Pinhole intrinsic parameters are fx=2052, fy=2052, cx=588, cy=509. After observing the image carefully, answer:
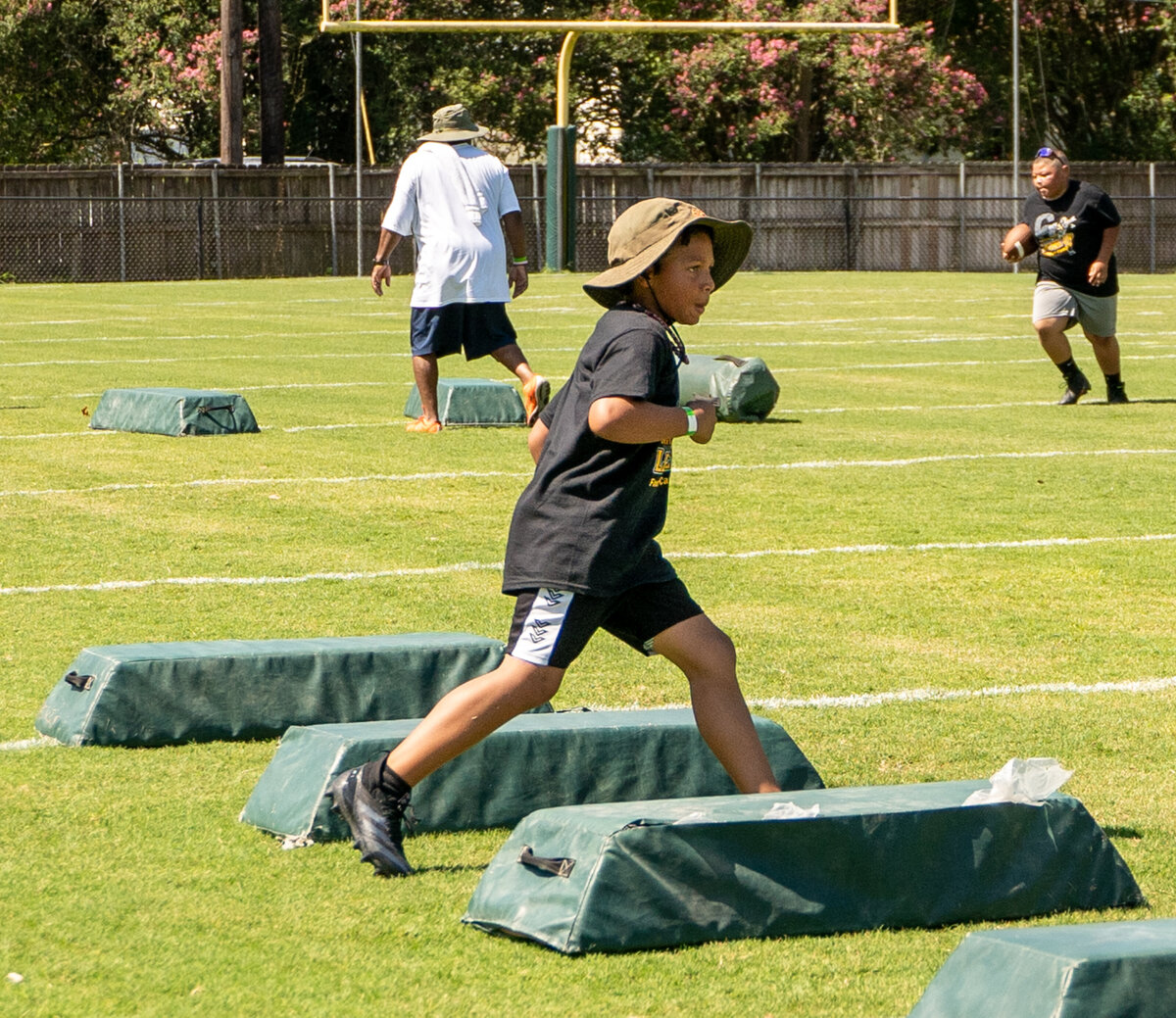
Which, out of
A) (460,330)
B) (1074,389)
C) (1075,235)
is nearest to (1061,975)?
(460,330)

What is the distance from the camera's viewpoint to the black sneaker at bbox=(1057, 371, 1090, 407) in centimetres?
1585

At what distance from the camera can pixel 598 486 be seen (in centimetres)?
464

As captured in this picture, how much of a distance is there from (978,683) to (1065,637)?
87 centimetres

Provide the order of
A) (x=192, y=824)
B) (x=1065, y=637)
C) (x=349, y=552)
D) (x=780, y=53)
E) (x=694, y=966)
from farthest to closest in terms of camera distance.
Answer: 1. (x=780, y=53)
2. (x=349, y=552)
3. (x=1065, y=637)
4. (x=192, y=824)
5. (x=694, y=966)

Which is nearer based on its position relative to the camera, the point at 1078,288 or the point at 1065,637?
the point at 1065,637

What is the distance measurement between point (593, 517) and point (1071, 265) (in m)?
12.0

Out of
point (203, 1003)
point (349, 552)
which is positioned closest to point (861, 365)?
point (349, 552)

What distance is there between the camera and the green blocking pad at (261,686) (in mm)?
5809

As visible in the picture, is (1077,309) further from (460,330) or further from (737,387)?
(460,330)

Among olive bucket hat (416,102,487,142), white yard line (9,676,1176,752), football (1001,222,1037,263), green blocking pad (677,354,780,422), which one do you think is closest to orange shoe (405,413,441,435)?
green blocking pad (677,354,780,422)

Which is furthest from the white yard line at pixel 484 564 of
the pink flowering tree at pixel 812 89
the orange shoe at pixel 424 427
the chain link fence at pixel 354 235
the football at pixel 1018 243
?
the pink flowering tree at pixel 812 89

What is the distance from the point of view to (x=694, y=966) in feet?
13.5

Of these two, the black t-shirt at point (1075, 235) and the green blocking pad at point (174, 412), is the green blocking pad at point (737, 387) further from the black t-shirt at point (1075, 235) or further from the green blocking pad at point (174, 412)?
the green blocking pad at point (174, 412)

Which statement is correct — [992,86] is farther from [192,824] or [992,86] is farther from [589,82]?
[192,824]
